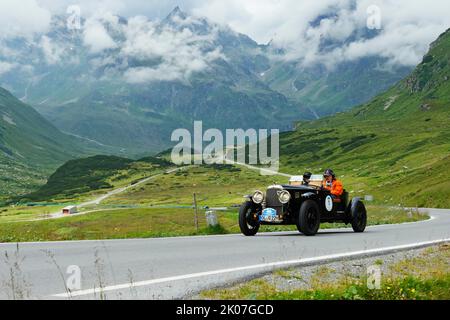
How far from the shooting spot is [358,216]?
25.1m

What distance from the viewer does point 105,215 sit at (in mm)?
103562

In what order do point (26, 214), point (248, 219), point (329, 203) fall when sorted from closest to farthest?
point (248, 219) → point (329, 203) → point (26, 214)

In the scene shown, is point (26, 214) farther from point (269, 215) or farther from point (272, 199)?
point (269, 215)

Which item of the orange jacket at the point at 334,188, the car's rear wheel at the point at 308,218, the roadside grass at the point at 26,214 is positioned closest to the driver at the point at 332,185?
the orange jacket at the point at 334,188

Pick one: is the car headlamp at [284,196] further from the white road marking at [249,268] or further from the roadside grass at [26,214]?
the roadside grass at [26,214]

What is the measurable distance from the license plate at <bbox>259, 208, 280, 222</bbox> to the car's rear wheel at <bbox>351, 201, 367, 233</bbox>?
16.6ft

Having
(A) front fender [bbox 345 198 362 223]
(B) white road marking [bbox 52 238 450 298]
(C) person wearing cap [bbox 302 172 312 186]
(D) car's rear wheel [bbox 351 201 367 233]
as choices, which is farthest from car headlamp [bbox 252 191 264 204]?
(B) white road marking [bbox 52 238 450 298]

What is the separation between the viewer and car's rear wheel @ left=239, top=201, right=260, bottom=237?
2218 cm

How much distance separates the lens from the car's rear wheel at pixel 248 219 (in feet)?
72.8

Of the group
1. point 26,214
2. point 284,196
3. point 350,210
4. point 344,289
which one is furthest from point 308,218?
point 26,214

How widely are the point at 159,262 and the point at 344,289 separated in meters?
5.74

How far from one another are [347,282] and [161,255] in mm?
6545

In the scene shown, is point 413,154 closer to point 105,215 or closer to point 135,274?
point 105,215
